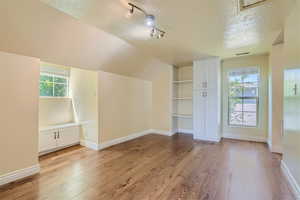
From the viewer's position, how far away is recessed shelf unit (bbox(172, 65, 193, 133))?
17.9 feet

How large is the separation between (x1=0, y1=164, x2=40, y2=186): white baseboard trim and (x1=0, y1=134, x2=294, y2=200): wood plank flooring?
11 cm

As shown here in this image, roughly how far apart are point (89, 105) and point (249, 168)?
378cm

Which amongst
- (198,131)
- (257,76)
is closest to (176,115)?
(198,131)

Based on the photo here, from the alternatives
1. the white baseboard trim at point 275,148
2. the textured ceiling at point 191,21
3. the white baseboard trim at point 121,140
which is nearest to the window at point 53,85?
the white baseboard trim at point 121,140

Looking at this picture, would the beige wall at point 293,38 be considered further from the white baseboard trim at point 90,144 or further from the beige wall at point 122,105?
the white baseboard trim at point 90,144

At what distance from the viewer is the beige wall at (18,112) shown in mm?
2225

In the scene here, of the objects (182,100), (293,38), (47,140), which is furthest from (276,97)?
(47,140)

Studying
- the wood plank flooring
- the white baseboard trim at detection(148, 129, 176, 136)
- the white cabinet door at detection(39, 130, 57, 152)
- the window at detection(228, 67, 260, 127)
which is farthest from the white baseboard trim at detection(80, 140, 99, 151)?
the window at detection(228, 67, 260, 127)

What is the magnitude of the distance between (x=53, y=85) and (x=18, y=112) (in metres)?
1.99

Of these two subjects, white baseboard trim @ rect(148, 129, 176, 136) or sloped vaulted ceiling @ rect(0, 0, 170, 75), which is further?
white baseboard trim @ rect(148, 129, 176, 136)

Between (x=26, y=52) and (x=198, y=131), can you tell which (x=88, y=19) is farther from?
(x=198, y=131)

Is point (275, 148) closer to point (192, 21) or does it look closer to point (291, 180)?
point (291, 180)

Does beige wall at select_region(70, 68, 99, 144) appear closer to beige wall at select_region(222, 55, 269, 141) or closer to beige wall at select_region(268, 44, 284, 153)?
beige wall at select_region(222, 55, 269, 141)

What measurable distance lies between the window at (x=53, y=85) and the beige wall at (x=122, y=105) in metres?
1.39
